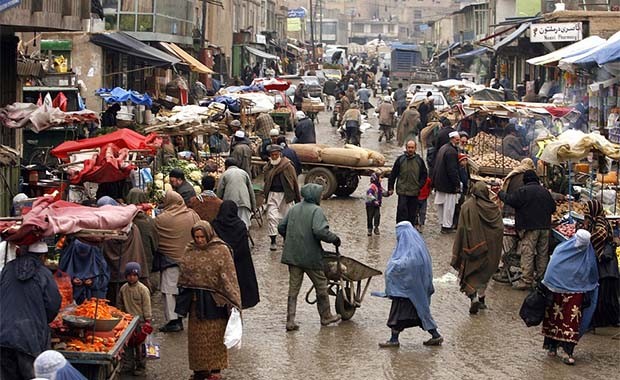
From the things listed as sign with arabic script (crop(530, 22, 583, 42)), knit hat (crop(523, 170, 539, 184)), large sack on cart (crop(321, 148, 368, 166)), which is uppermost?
sign with arabic script (crop(530, 22, 583, 42))

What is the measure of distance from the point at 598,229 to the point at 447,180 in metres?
6.76

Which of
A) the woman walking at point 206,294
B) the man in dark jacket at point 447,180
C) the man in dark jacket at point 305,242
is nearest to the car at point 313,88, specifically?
the man in dark jacket at point 447,180

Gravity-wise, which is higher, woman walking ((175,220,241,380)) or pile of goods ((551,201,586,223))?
pile of goods ((551,201,586,223))

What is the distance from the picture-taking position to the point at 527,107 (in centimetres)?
2236

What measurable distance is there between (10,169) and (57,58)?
1266cm

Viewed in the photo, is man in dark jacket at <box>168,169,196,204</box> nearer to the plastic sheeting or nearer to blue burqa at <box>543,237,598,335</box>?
the plastic sheeting

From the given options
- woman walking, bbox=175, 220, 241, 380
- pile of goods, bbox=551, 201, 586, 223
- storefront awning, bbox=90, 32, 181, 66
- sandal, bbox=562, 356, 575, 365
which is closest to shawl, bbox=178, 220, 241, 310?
woman walking, bbox=175, 220, 241, 380

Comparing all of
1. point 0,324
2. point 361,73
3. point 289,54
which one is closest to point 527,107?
point 0,324

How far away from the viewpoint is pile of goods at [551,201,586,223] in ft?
49.2

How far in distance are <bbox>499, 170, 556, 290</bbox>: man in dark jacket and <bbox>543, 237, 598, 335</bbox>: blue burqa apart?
9.67ft

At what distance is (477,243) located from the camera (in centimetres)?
1309

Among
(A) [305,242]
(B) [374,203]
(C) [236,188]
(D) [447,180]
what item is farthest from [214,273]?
(D) [447,180]

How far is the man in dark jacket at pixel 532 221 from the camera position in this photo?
14.2m

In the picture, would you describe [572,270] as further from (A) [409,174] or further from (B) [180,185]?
(A) [409,174]
